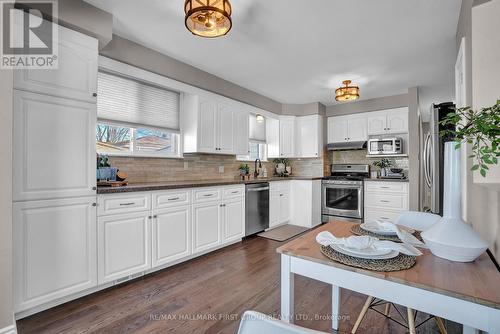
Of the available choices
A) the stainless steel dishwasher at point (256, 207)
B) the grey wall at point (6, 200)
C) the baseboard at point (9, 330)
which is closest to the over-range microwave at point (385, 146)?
the stainless steel dishwasher at point (256, 207)

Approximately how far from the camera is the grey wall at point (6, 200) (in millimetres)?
1516

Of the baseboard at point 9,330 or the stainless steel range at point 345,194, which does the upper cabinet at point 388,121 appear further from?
the baseboard at point 9,330

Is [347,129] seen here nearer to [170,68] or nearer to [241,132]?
[241,132]

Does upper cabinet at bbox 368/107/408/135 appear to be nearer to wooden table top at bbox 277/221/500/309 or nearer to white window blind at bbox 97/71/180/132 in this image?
white window blind at bbox 97/71/180/132

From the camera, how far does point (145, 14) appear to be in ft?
7.36

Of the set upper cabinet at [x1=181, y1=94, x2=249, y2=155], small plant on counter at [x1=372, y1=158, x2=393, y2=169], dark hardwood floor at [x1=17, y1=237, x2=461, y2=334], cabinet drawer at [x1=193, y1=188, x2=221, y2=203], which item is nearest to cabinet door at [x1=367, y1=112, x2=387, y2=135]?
small plant on counter at [x1=372, y1=158, x2=393, y2=169]

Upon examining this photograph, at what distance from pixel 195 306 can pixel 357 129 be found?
444 cm

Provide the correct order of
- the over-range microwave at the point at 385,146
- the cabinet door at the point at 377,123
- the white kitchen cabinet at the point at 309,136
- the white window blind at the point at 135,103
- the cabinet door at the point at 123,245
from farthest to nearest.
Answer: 1. the white kitchen cabinet at the point at 309,136
2. the cabinet door at the point at 377,123
3. the over-range microwave at the point at 385,146
4. the white window blind at the point at 135,103
5. the cabinet door at the point at 123,245

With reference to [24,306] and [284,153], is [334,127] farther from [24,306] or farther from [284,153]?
[24,306]

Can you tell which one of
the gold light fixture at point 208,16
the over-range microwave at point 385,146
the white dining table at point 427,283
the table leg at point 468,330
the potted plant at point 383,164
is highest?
the gold light fixture at point 208,16

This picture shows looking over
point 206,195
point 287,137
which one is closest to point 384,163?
point 287,137

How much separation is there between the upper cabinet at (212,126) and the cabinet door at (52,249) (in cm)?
163

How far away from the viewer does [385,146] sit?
4.57 metres

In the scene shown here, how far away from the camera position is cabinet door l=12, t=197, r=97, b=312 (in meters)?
1.73
